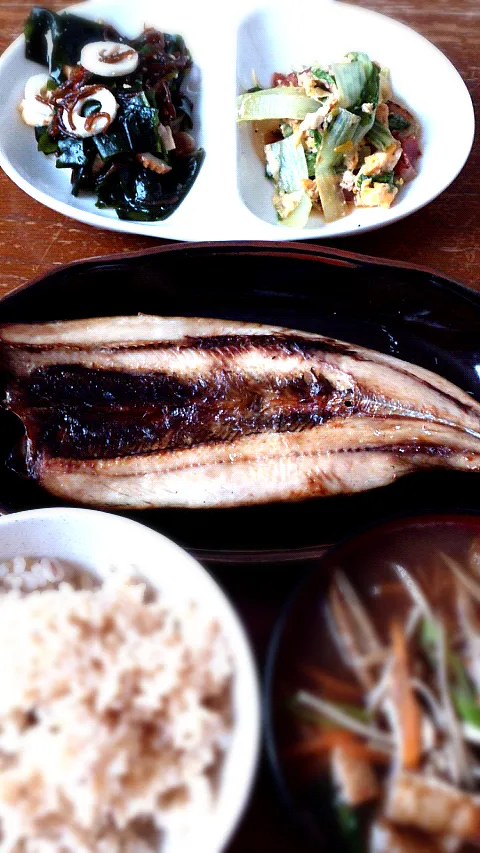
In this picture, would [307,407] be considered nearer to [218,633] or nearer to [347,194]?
[218,633]

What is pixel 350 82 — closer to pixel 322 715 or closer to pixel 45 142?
pixel 45 142

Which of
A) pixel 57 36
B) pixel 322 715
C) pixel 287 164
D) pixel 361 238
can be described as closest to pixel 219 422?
pixel 322 715

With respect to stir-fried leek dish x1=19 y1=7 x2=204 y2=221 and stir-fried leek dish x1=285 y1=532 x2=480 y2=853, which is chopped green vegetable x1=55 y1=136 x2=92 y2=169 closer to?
stir-fried leek dish x1=19 y1=7 x2=204 y2=221

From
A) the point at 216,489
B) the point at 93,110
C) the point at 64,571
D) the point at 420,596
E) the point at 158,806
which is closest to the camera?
the point at 158,806

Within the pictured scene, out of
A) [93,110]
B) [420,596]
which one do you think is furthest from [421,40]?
[420,596]

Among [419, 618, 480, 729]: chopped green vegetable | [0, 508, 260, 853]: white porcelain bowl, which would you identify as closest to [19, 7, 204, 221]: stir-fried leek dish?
[0, 508, 260, 853]: white porcelain bowl

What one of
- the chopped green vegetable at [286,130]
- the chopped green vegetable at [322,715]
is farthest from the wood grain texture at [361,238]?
the chopped green vegetable at [322,715]
